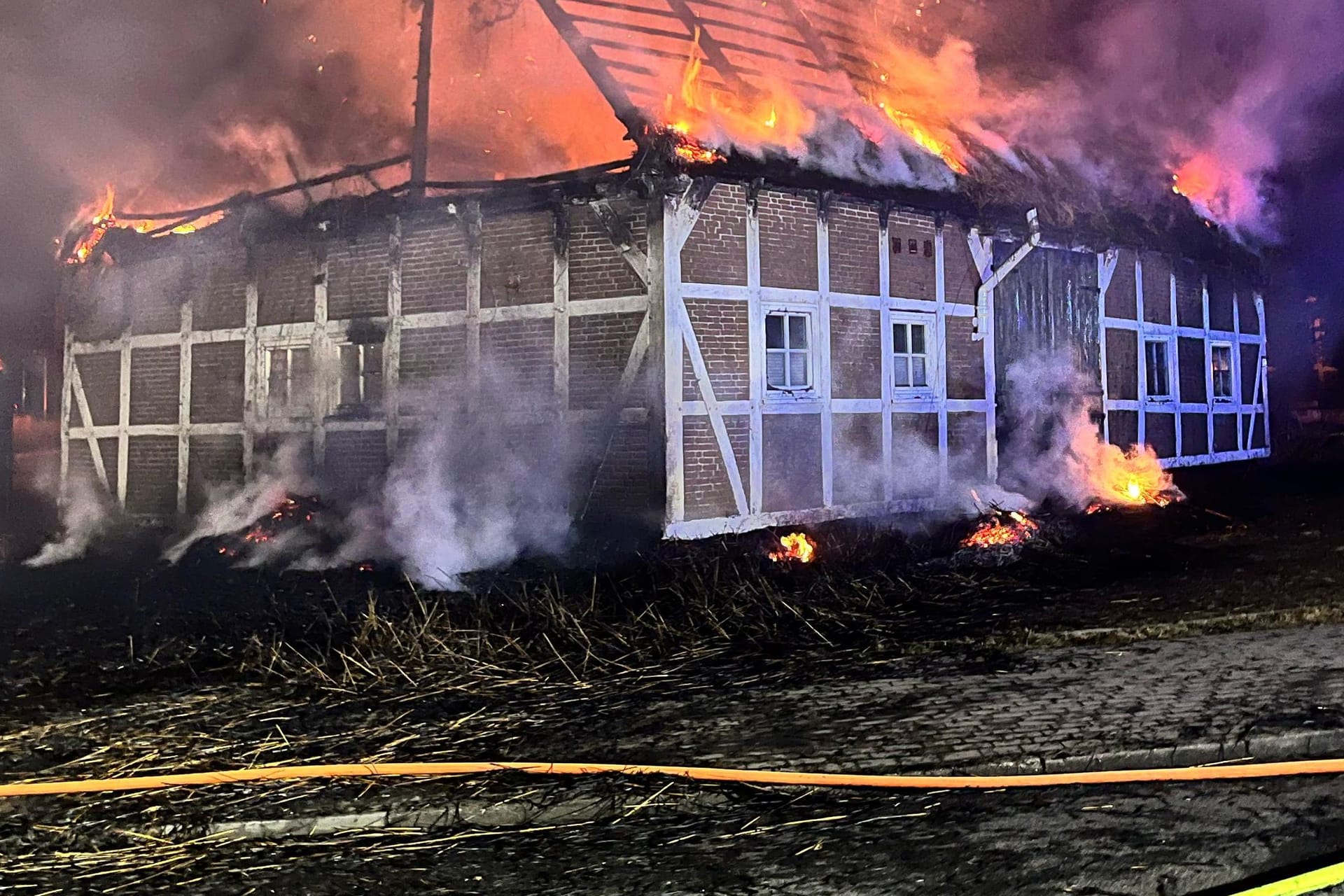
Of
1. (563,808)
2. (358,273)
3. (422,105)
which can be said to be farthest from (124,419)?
(563,808)

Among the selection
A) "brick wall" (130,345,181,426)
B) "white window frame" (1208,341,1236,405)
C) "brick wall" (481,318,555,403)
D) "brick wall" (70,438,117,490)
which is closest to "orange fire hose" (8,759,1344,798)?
"brick wall" (481,318,555,403)

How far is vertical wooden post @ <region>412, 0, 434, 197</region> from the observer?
464 inches

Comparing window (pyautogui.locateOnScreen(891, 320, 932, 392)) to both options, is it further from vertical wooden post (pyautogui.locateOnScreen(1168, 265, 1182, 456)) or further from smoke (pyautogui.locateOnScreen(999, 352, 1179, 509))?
vertical wooden post (pyautogui.locateOnScreen(1168, 265, 1182, 456))

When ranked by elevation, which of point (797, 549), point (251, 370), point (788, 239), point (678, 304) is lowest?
point (797, 549)

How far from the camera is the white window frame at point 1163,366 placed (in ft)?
48.8

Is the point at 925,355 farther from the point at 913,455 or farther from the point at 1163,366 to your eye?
the point at 1163,366

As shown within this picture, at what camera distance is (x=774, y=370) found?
35.4 feet

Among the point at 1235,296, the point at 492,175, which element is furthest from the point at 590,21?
the point at 1235,296

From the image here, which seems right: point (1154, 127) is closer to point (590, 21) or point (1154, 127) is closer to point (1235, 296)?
point (1235, 296)

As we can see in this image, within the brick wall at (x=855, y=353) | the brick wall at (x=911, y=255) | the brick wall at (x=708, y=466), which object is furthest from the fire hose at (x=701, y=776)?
the brick wall at (x=911, y=255)

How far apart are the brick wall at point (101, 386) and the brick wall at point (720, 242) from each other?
8460mm

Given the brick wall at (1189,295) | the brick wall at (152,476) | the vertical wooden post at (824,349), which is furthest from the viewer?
the brick wall at (1189,295)

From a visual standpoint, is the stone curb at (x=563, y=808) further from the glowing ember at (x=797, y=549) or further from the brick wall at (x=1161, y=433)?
the brick wall at (x=1161, y=433)

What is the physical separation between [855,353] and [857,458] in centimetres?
114
